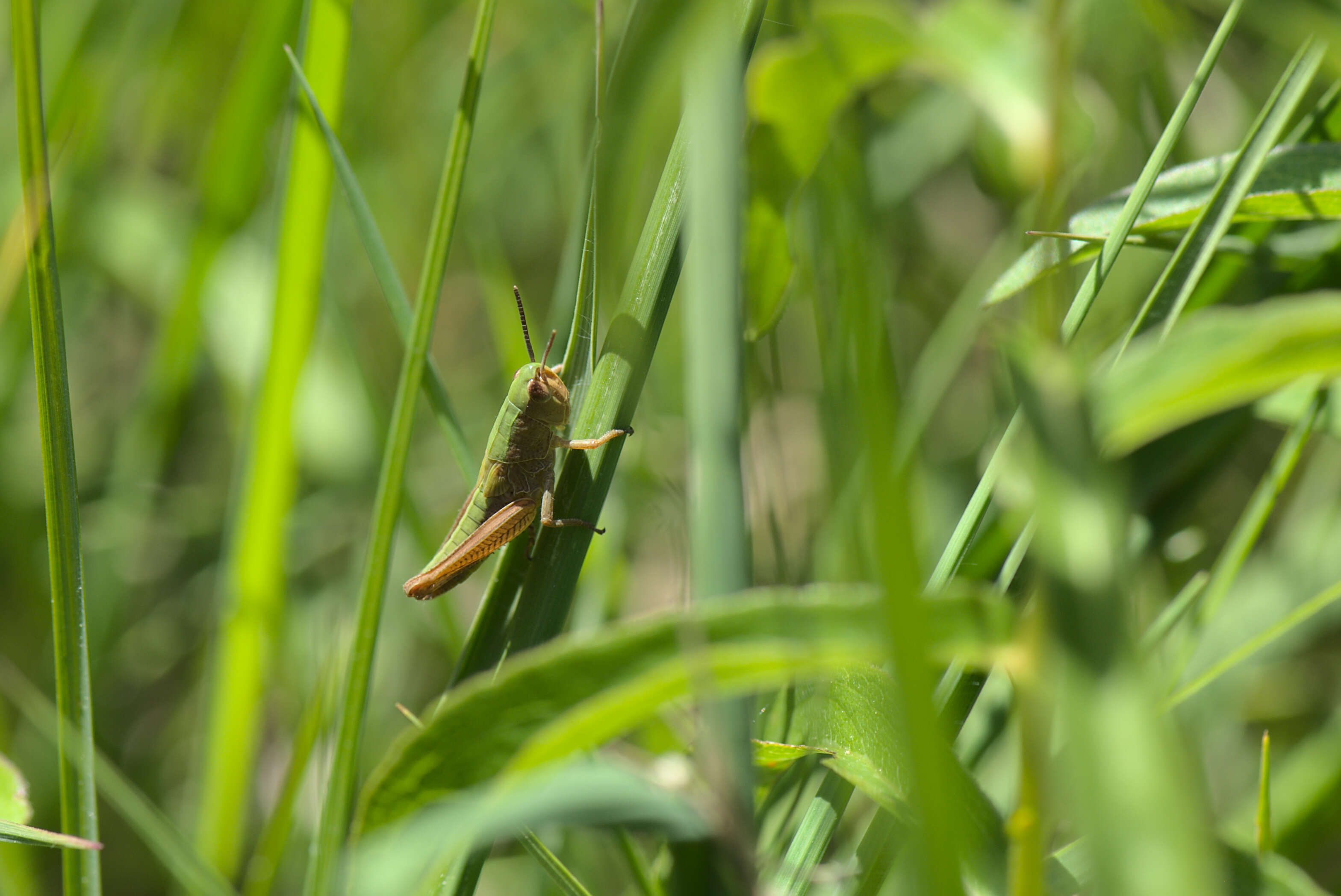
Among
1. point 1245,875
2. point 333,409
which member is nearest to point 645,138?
point 1245,875

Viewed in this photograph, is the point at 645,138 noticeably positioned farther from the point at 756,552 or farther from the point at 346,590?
the point at 346,590

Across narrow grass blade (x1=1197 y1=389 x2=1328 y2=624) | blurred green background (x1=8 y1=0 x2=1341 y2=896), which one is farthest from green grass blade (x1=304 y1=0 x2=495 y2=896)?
narrow grass blade (x1=1197 y1=389 x2=1328 y2=624)

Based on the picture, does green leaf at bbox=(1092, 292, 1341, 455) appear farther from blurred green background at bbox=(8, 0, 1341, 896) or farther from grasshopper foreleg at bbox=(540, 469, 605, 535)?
grasshopper foreleg at bbox=(540, 469, 605, 535)

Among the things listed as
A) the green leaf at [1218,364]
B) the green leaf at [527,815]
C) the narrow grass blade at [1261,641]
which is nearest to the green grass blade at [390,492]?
the green leaf at [527,815]

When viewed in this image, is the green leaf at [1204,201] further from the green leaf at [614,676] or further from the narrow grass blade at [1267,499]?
the green leaf at [614,676]

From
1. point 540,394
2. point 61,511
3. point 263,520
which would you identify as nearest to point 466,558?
point 540,394
